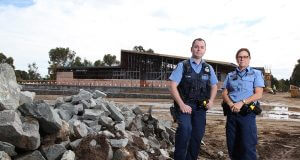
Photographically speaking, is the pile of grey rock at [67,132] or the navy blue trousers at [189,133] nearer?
the navy blue trousers at [189,133]

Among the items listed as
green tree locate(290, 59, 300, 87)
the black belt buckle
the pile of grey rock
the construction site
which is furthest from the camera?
green tree locate(290, 59, 300, 87)

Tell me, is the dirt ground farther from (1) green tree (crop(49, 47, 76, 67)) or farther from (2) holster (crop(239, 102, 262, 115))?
(1) green tree (crop(49, 47, 76, 67))

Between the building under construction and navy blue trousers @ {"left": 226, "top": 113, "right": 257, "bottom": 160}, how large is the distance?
3994 cm

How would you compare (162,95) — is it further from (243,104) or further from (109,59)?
(109,59)

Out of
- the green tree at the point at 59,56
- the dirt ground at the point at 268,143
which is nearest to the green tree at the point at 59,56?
the green tree at the point at 59,56

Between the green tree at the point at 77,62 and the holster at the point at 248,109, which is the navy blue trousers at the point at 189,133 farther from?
the green tree at the point at 77,62

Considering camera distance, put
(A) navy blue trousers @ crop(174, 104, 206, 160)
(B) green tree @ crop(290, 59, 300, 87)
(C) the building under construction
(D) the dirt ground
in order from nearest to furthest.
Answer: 1. (A) navy blue trousers @ crop(174, 104, 206, 160)
2. (D) the dirt ground
3. (C) the building under construction
4. (B) green tree @ crop(290, 59, 300, 87)

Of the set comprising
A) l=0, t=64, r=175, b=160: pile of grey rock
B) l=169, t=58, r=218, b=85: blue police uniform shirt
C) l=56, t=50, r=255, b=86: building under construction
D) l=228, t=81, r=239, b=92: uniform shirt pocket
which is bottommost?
l=0, t=64, r=175, b=160: pile of grey rock

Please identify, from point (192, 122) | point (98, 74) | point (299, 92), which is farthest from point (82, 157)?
point (98, 74)

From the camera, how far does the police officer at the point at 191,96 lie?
5008 millimetres

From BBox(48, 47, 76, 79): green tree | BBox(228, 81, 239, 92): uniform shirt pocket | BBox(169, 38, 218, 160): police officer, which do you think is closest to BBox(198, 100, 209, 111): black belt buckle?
BBox(169, 38, 218, 160): police officer

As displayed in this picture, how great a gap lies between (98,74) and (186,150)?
51.3 meters

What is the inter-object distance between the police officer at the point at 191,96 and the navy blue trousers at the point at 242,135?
1.19 feet

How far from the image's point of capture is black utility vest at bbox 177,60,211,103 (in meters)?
5.07
